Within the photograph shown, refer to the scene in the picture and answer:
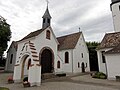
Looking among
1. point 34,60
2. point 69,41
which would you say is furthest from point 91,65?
point 34,60

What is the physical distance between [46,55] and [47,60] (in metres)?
0.90

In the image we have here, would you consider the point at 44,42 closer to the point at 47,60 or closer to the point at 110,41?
the point at 47,60

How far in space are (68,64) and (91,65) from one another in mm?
9031

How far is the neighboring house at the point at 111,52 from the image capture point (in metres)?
16.8

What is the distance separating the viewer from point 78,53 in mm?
28672

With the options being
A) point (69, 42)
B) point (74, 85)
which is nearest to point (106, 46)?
point (74, 85)

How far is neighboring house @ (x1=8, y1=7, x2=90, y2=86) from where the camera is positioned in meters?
14.6

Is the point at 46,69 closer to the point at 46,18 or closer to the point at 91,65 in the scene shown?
the point at 46,18

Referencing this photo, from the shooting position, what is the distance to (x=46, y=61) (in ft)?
64.6

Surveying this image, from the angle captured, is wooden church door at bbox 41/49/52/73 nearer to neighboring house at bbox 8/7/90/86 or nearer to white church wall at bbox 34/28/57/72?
neighboring house at bbox 8/7/90/86

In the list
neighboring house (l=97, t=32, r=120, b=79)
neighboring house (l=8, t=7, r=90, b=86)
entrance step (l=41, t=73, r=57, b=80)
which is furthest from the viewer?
neighboring house (l=97, t=32, r=120, b=79)

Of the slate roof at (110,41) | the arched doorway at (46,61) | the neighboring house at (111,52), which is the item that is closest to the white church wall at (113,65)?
the neighboring house at (111,52)

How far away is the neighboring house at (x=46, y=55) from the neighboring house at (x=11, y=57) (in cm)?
1117

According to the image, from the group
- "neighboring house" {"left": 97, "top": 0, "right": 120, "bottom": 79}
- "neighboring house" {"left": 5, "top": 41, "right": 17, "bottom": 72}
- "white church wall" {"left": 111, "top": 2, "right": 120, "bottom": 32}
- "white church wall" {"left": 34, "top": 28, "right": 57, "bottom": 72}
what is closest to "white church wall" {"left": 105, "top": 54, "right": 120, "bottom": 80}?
"neighboring house" {"left": 97, "top": 0, "right": 120, "bottom": 79}
